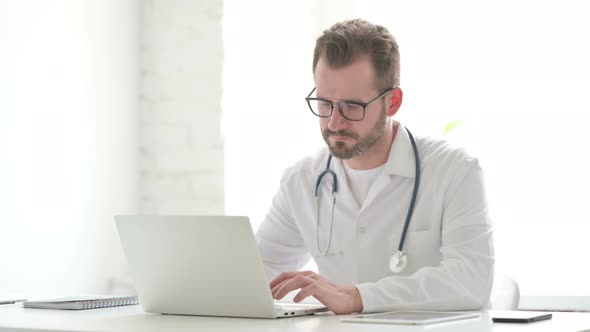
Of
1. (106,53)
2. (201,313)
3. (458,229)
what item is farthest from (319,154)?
(106,53)

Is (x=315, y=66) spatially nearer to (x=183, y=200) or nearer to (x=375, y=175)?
(x=375, y=175)

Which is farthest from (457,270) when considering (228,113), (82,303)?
(228,113)

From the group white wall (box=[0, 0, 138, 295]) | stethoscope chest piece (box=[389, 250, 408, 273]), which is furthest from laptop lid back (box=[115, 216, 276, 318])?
white wall (box=[0, 0, 138, 295])

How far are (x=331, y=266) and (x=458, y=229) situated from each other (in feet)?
1.33

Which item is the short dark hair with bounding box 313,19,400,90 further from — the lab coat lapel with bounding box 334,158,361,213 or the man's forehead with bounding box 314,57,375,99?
the lab coat lapel with bounding box 334,158,361,213

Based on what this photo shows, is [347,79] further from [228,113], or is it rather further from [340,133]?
[228,113]

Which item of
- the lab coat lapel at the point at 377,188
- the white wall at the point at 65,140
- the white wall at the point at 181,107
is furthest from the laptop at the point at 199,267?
the white wall at the point at 181,107

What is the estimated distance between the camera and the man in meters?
1.95

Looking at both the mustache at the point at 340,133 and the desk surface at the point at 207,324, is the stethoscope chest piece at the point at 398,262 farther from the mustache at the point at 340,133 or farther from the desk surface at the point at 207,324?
the desk surface at the point at 207,324

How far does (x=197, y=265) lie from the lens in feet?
5.18

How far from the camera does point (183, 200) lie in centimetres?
324

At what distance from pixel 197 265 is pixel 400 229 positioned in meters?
0.68

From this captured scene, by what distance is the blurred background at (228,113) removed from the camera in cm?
296

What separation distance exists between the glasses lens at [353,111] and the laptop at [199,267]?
0.54 meters
